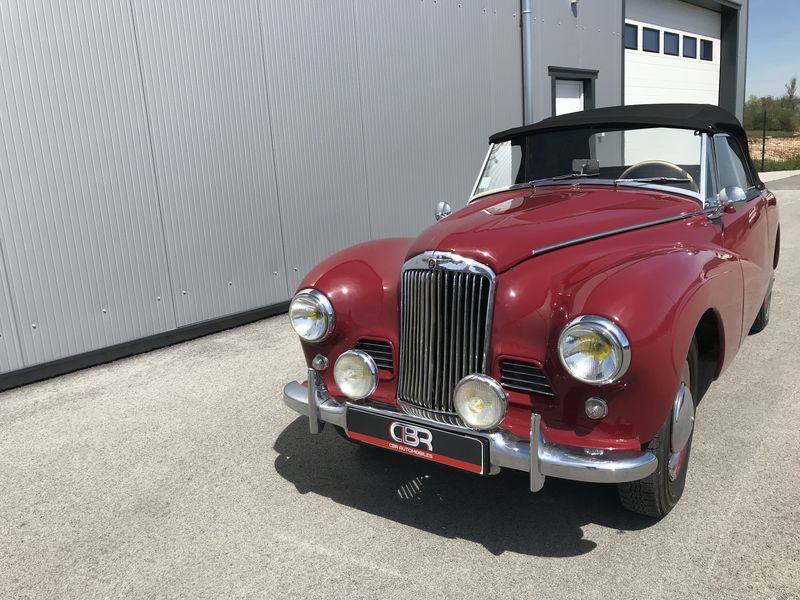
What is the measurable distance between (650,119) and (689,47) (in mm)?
14945

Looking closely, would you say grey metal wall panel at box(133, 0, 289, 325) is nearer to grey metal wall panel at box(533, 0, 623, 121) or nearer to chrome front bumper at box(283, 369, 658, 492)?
chrome front bumper at box(283, 369, 658, 492)

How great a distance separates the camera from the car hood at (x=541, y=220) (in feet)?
8.70

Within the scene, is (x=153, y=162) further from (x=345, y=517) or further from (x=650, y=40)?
(x=650, y=40)

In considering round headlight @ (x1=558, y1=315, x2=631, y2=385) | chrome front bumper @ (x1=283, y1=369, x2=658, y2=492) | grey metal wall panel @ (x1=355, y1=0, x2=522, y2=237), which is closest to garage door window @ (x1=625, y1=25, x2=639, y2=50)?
grey metal wall panel @ (x1=355, y1=0, x2=522, y2=237)

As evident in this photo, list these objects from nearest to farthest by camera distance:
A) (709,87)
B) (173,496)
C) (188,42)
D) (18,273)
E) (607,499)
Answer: (607,499)
(173,496)
(18,273)
(188,42)
(709,87)

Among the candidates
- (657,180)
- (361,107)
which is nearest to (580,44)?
(361,107)

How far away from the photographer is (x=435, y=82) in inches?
323

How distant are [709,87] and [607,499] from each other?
708 inches

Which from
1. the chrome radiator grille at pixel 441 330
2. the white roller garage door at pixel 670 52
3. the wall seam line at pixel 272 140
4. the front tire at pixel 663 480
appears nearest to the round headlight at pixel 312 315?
the chrome radiator grille at pixel 441 330

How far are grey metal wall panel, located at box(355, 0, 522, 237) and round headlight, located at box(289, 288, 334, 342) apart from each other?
4.66 m

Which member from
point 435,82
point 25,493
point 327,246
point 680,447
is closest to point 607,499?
point 680,447

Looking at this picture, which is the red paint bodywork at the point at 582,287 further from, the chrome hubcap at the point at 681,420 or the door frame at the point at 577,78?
the door frame at the point at 577,78

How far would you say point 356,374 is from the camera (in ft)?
9.34

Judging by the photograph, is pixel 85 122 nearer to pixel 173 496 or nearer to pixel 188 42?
pixel 188 42
